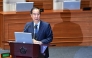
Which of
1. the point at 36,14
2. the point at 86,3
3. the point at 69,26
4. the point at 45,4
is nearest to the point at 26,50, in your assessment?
the point at 36,14

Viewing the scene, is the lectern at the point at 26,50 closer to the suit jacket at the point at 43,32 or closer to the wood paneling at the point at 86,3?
the suit jacket at the point at 43,32

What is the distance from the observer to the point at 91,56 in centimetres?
533

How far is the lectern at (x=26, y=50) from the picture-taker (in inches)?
99.6

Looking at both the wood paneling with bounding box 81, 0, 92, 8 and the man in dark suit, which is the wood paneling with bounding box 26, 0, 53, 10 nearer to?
the wood paneling with bounding box 81, 0, 92, 8

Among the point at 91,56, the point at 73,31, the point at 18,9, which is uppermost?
the point at 18,9

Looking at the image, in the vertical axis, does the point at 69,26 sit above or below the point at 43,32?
below

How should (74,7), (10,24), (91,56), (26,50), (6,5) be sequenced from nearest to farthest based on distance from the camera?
(26,50)
(91,56)
(10,24)
(74,7)
(6,5)

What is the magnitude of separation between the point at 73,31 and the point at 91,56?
96cm

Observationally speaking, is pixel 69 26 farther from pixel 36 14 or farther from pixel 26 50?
pixel 26 50

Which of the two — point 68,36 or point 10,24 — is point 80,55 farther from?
point 10,24

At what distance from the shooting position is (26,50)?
100 inches

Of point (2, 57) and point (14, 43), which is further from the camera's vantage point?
point (2, 57)

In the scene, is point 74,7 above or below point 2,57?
above

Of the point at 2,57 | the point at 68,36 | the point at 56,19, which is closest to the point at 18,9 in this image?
the point at 56,19
